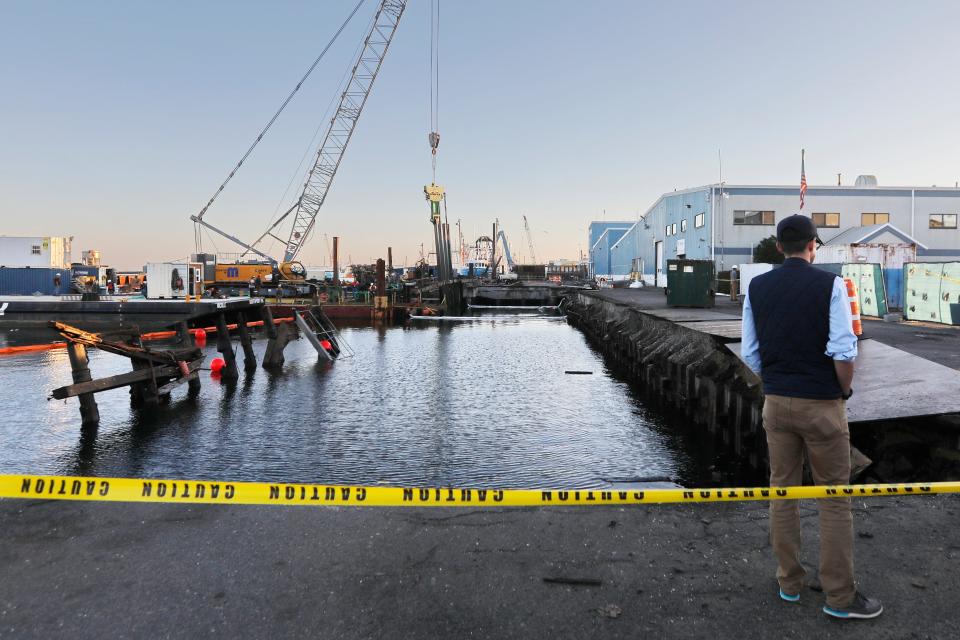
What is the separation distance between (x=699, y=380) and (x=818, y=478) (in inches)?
380

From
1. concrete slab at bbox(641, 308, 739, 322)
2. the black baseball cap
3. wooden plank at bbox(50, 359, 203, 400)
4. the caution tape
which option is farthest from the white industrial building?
the black baseball cap

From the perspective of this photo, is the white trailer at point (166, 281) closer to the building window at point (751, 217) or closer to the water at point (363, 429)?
the water at point (363, 429)

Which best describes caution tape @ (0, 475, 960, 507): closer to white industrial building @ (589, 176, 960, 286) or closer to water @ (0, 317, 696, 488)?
water @ (0, 317, 696, 488)

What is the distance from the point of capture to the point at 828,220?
4862 cm

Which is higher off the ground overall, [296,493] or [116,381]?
[296,493]

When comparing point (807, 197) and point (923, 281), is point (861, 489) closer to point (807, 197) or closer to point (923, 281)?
point (923, 281)

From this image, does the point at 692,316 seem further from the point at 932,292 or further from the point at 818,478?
the point at 818,478

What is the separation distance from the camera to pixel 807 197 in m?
48.9

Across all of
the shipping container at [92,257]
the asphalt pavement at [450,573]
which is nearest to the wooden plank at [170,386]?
the asphalt pavement at [450,573]

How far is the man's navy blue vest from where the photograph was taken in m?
3.61

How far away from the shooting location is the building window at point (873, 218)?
159 feet

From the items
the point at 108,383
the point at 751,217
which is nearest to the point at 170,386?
the point at 108,383

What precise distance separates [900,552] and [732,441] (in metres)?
6.53

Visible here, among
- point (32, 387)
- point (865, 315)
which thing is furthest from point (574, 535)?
point (865, 315)
